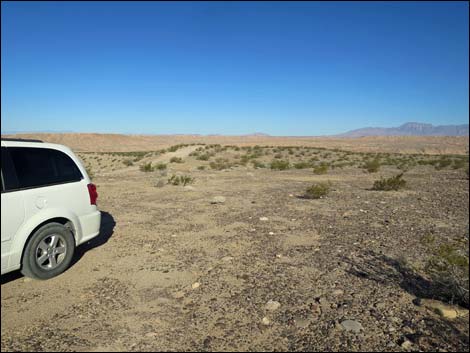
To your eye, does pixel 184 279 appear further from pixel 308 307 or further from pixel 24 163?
pixel 24 163

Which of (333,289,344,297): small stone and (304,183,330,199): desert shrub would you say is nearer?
(333,289,344,297): small stone

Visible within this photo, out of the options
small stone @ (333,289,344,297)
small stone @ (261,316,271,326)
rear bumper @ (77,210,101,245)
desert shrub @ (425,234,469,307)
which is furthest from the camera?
rear bumper @ (77,210,101,245)

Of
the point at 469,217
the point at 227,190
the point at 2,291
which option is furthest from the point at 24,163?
the point at 469,217

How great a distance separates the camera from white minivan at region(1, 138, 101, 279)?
402 cm

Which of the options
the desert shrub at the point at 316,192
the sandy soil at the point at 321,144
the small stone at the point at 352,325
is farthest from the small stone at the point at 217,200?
the sandy soil at the point at 321,144

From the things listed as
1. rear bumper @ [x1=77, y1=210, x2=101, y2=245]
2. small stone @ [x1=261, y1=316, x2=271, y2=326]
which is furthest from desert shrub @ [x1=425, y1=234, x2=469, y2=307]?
rear bumper @ [x1=77, y1=210, x2=101, y2=245]

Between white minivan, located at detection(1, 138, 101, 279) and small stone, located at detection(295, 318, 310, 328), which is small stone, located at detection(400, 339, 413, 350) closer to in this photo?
small stone, located at detection(295, 318, 310, 328)

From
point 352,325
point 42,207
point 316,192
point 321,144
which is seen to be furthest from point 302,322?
point 321,144

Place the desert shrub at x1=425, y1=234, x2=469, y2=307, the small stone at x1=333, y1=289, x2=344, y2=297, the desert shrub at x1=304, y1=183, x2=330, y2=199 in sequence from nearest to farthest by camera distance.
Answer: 1. the desert shrub at x1=425, y1=234, x2=469, y2=307
2. the small stone at x1=333, y1=289, x2=344, y2=297
3. the desert shrub at x1=304, y1=183, x2=330, y2=199

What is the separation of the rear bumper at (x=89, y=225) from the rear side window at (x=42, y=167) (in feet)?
2.05

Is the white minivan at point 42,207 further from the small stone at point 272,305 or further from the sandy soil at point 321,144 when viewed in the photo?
the sandy soil at point 321,144

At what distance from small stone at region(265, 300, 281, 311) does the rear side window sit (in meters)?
3.31

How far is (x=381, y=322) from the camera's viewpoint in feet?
12.1

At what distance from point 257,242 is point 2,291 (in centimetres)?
415
